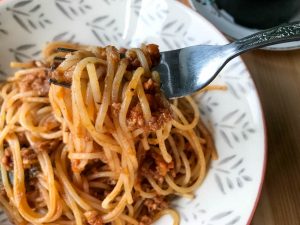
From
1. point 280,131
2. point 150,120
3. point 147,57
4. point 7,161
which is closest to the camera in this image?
point 150,120

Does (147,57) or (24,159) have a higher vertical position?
(147,57)

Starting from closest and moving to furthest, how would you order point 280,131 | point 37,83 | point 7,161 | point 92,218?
1. point 92,218
2. point 7,161
3. point 37,83
4. point 280,131

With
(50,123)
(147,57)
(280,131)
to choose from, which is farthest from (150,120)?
(280,131)

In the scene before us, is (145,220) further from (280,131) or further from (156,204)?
(280,131)

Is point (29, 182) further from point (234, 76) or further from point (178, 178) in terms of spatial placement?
point (234, 76)

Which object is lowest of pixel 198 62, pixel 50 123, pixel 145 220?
pixel 145 220

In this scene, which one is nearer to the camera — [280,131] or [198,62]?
[198,62]

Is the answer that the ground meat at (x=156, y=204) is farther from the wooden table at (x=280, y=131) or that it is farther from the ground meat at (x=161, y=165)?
the wooden table at (x=280, y=131)
